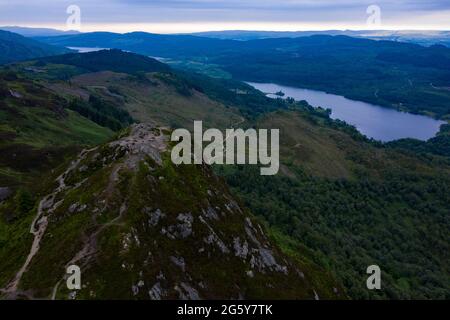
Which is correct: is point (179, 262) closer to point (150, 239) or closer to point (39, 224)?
point (150, 239)

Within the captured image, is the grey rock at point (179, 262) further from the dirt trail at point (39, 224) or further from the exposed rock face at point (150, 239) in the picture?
the dirt trail at point (39, 224)

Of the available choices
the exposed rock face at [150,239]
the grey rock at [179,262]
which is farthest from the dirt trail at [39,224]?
the grey rock at [179,262]

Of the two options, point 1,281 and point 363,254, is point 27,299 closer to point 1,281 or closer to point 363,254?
point 1,281

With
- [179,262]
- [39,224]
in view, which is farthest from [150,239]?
[39,224]

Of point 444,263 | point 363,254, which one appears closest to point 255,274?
point 363,254

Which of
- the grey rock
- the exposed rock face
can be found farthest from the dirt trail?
the grey rock

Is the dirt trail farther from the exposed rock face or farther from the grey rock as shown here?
the grey rock
